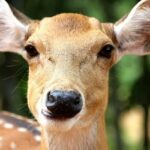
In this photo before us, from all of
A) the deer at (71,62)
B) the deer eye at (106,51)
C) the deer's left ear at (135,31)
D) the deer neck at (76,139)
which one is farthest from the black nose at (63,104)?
the deer's left ear at (135,31)

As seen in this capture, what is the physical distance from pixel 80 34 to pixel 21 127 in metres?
2.32

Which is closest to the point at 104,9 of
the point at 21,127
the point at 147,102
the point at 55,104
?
the point at 147,102

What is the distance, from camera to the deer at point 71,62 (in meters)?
4.77

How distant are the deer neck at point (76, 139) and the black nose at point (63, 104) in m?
0.32

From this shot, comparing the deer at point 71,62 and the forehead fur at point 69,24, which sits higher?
the forehead fur at point 69,24

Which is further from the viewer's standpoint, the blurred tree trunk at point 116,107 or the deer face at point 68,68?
the blurred tree trunk at point 116,107

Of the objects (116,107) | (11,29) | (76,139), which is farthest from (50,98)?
(116,107)

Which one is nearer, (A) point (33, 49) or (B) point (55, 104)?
(B) point (55, 104)

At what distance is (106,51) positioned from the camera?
523 cm

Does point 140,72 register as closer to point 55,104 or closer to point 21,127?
point 21,127

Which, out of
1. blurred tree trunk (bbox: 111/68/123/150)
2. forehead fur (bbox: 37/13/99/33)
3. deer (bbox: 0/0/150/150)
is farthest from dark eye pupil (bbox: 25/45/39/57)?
blurred tree trunk (bbox: 111/68/123/150)

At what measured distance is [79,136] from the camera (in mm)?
5129

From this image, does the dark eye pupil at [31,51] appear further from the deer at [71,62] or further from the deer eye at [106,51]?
the deer eye at [106,51]

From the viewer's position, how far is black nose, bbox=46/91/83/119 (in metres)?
4.65
